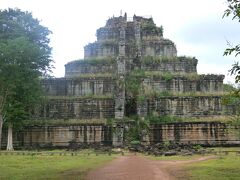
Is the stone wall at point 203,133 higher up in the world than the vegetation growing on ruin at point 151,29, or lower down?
lower down

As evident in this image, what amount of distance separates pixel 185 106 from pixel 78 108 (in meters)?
10.1

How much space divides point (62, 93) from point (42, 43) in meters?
10.1

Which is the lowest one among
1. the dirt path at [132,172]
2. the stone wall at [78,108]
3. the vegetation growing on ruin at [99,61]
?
the dirt path at [132,172]

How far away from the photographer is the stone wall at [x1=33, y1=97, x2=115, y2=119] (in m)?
42.7

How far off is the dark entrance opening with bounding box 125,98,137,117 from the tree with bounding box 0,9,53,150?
927cm

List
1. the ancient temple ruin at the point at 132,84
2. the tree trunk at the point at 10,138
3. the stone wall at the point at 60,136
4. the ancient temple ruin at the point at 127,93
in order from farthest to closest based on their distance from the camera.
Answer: the ancient temple ruin at the point at 132,84, the ancient temple ruin at the point at 127,93, the stone wall at the point at 60,136, the tree trunk at the point at 10,138

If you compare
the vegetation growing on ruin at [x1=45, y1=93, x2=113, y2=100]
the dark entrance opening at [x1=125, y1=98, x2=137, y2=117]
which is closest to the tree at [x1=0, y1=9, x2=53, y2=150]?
the vegetation growing on ruin at [x1=45, y1=93, x2=113, y2=100]

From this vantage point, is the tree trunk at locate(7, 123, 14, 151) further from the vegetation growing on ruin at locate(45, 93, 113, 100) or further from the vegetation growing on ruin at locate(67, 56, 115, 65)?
the vegetation growing on ruin at locate(67, 56, 115, 65)

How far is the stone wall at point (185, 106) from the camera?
42.4 metres

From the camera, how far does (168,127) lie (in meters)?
40.1

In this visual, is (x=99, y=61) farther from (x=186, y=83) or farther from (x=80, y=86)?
(x=186, y=83)

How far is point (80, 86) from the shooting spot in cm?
4484

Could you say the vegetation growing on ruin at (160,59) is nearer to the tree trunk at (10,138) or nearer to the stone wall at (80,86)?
→ the stone wall at (80,86)

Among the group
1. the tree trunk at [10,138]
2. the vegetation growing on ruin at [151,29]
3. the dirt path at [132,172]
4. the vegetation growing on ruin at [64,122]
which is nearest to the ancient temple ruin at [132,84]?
the vegetation growing on ruin at [151,29]
